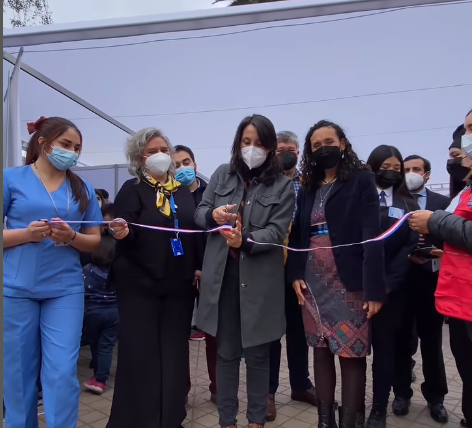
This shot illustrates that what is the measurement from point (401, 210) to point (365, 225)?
25.3 inches

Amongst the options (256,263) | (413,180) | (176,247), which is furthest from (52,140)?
(413,180)

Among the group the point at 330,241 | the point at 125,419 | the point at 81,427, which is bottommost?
the point at 81,427

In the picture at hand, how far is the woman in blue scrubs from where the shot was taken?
2.35m

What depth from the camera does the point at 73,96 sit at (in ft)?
18.3

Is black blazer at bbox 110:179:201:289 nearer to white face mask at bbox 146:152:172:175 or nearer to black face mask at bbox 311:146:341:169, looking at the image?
white face mask at bbox 146:152:172:175

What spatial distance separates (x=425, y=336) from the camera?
3.26 metres

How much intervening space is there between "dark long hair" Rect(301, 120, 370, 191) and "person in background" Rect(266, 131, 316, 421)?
428 millimetres

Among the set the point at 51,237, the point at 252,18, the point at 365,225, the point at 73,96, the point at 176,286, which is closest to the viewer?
the point at 51,237

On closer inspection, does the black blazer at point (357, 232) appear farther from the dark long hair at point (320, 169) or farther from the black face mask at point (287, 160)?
the black face mask at point (287, 160)

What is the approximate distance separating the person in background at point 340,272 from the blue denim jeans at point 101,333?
2.18m

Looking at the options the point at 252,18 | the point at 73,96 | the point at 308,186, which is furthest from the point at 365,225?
the point at 73,96

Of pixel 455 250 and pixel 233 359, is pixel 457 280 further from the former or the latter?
pixel 233 359

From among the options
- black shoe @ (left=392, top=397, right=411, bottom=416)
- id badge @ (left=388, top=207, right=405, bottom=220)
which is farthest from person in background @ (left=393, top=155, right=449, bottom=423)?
id badge @ (left=388, top=207, right=405, bottom=220)

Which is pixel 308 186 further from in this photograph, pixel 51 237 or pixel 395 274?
pixel 51 237
